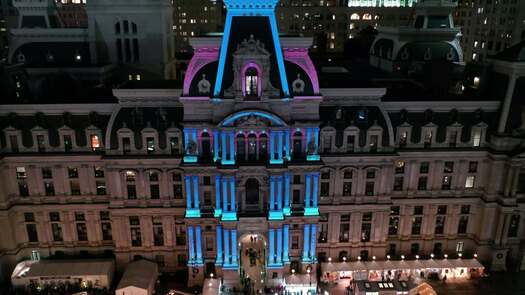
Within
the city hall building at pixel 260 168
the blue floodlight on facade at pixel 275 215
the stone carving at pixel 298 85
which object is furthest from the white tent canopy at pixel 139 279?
the stone carving at pixel 298 85

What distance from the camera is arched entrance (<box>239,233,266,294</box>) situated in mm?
66125

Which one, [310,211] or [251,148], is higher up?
[251,148]

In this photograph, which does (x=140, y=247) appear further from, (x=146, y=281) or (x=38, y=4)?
(x=38, y=4)

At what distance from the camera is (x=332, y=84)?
6838cm

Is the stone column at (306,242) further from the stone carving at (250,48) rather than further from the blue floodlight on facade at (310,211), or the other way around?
the stone carving at (250,48)

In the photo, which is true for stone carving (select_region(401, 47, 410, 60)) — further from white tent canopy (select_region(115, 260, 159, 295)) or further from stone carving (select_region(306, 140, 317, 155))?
white tent canopy (select_region(115, 260, 159, 295))

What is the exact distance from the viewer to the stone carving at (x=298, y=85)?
2462 inches

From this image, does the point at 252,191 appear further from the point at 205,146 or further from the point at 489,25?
the point at 489,25

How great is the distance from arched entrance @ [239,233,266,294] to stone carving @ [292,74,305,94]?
21.5 meters

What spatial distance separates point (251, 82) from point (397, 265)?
115ft

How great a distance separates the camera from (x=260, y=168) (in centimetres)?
6297

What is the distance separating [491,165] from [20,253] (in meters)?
72.7

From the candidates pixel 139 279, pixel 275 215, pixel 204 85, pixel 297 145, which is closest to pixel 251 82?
pixel 204 85

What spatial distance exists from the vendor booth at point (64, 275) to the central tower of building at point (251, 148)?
12.8 meters
